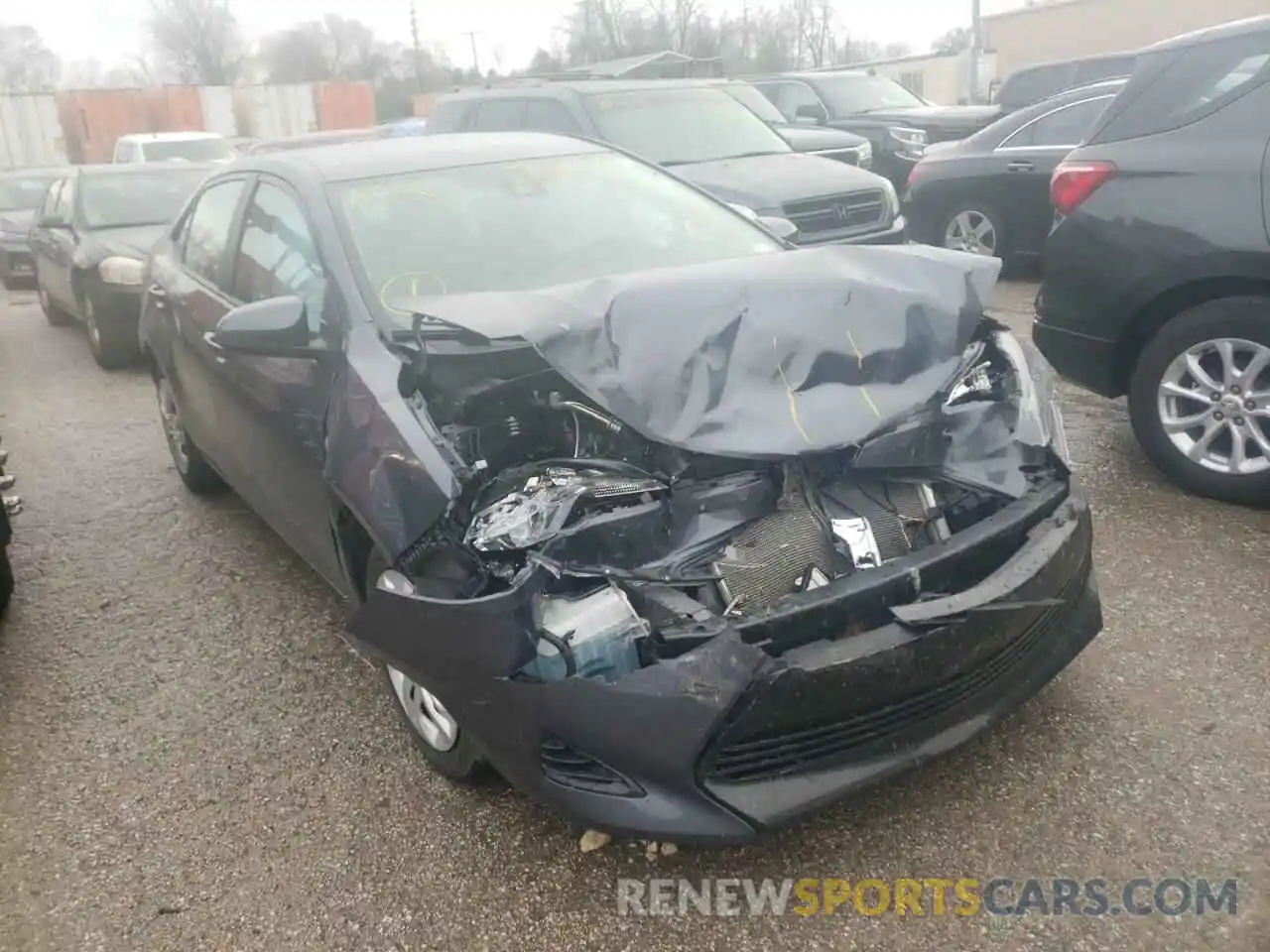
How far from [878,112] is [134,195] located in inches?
336

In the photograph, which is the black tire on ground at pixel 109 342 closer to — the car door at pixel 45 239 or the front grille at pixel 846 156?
the car door at pixel 45 239

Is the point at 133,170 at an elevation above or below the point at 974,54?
below

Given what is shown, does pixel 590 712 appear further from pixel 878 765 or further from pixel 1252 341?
pixel 1252 341

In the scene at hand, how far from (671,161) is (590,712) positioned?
6595 millimetres

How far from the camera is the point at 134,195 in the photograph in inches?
362

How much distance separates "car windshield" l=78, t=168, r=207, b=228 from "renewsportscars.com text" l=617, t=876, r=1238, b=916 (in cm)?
809

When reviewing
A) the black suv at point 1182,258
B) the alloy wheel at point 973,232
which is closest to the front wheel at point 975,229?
the alloy wheel at point 973,232

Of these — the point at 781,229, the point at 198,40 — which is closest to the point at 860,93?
the point at 781,229

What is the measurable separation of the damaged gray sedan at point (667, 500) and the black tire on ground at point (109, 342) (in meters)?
5.26

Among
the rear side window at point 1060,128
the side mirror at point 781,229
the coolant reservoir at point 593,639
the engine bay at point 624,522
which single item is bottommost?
the coolant reservoir at point 593,639

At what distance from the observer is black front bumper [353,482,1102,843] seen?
221 cm

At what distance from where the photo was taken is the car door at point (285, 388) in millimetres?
3207

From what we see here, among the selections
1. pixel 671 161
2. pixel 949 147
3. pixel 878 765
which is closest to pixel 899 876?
pixel 878 765

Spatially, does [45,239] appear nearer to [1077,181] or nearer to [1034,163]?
[1034,163]
